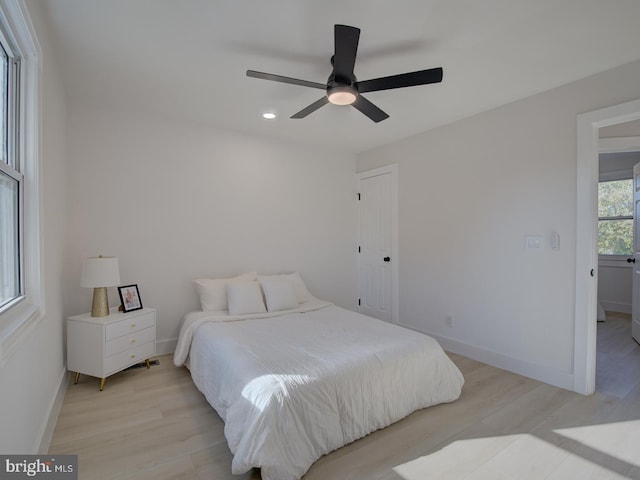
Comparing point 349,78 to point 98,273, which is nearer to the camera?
Result: point 349,78

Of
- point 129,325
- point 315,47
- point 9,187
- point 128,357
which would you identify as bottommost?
point 128,357

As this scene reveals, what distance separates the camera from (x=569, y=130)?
104 inches

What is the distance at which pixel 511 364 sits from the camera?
3.00 meters

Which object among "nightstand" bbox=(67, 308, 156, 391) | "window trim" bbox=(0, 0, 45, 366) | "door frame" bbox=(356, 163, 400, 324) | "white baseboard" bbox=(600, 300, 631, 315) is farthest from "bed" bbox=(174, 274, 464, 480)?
"white baseboard" bbox=(600, 300, 631, 315)

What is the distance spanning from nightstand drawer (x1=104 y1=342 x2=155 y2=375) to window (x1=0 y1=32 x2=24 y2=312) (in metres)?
1.23

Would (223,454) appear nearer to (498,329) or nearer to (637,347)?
(498,329)

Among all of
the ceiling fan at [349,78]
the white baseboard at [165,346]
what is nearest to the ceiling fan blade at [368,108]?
the ceiling fan at [349,78]

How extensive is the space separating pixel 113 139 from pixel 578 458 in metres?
4.37

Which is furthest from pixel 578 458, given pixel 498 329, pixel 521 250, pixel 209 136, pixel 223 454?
pixel 209 136

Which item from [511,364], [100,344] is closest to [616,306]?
[511,364]

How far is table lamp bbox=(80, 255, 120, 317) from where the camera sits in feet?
8.68

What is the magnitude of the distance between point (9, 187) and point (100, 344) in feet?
4.98

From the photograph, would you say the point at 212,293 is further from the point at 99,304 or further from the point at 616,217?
the point at 616,217

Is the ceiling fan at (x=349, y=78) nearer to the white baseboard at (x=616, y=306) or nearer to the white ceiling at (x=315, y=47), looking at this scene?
the white ceiling at (x=315, y=47)
